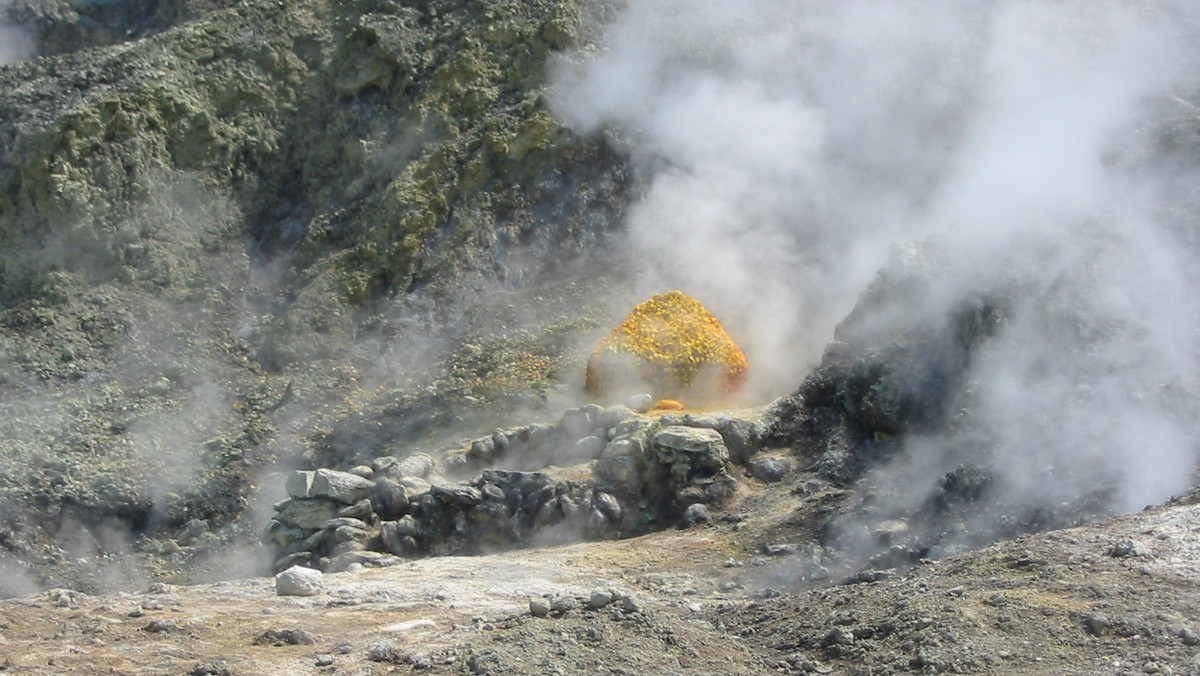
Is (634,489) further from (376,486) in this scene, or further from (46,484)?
(46,484)

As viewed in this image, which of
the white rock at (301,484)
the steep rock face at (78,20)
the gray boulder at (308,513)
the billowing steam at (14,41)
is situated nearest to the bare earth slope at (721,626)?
the gray boulder at (308,513)

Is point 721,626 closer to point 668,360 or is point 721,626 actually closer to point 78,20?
point 668,360

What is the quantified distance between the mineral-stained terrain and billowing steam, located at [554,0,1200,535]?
0.06m

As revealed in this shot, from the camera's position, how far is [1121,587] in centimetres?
729

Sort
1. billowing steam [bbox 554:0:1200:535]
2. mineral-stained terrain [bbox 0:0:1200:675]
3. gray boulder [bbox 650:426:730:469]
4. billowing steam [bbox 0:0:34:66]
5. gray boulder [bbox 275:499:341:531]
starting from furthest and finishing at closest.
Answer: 1. billowing steam [bbox 0:0:34:66]
2. gray boulder [bbox 275:499:341:531]
3. gray boulder [bbox 650:426:730:469]
4. billowing steam [bbox 554:0:1200:535]
5. mineral-stained terrain [bbox 0:0:1200:675]

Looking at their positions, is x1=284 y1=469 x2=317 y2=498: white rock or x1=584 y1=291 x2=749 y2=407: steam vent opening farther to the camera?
x1=584 y1=291 x2=749 y2=407: steam vent opening

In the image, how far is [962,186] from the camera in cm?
1495

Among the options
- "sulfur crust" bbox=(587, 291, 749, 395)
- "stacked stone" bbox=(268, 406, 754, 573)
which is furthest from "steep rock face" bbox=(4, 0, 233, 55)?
"stacked stone" bbox=(268, 406, 754, 573)

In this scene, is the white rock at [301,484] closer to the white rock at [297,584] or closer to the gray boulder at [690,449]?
the gray boulder at [690,449]

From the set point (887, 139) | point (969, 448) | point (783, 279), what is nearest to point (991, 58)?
point (887, 139)

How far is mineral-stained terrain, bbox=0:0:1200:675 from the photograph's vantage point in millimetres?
7551

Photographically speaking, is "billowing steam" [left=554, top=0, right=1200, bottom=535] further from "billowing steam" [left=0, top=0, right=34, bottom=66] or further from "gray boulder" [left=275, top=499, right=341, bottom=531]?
"billowing steam" [left=0, top=0, right=34, bottom=66]

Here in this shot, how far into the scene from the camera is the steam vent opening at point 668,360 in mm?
14047

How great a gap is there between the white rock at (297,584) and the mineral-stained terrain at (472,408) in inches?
0.9
